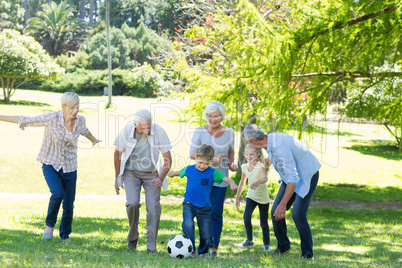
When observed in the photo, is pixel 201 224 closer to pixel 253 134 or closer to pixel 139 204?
pixel 139 204

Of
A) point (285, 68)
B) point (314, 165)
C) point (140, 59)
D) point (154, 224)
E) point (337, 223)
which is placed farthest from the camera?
point (140, 59)

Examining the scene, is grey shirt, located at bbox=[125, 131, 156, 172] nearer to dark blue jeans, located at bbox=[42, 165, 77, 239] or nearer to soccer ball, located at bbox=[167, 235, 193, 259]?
dark blue jeans, located at bbox=[42, 165, 77, 239]

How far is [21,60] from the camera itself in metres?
28.1

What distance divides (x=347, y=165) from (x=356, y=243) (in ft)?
47.3

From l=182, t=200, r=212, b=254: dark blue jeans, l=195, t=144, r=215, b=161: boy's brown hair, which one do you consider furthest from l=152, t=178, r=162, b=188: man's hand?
l=195, t=144, r=215, b=161: boy's brown hair

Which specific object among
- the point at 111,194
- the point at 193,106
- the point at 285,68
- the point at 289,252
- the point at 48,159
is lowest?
the point at 111,194

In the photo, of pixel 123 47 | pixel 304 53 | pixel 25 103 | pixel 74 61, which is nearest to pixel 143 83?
pixel 123 47

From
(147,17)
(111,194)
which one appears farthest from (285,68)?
(147,17)

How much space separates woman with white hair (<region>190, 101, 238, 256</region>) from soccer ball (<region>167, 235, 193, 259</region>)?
63 centimetres

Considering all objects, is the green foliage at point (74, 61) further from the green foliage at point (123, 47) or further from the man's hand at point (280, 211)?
the man's hand at point (280, 211)

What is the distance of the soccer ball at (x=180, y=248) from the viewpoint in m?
5.23

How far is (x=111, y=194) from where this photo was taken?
14578 mm

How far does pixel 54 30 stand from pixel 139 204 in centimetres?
4772

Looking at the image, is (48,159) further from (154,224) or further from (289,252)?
(289,252)
